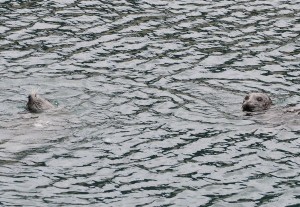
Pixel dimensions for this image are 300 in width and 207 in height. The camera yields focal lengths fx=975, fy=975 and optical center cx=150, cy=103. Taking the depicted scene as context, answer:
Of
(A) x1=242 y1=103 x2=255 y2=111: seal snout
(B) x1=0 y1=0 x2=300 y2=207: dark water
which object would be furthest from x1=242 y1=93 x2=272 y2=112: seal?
(B) x1=0 y1=0 x2=300 y2=207: dark water

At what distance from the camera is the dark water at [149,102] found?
62.6ft

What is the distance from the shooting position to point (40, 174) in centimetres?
1944

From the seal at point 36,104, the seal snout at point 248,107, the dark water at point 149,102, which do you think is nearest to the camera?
the dark water at point 149,102

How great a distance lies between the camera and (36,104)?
23.2 metres

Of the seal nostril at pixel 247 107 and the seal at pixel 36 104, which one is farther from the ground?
the seal at pixel 36 104

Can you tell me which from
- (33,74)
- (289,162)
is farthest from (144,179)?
(33,74)

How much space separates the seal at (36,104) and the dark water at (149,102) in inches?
13.5

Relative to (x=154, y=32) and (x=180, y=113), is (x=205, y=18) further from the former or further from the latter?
(x=180, y=113)

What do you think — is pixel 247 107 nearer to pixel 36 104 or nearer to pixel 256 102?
pixel 256 102

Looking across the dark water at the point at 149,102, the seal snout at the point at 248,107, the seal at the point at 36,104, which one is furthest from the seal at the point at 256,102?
the seal at the point at 36,104

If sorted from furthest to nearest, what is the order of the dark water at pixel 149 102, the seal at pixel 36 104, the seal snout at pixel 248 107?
the seal snout at pixel 248 107 < the seal at pixel 36 104 < the dark water at pixel 149 102

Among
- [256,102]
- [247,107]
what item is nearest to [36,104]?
[247,107]

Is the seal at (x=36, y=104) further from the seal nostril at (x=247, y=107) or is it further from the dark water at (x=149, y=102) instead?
the seal nostril at (x=247, y=107)

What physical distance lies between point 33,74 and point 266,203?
31.0ft
